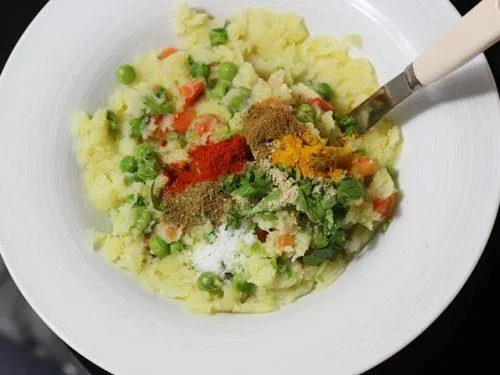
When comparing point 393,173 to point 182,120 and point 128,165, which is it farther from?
point 128,165

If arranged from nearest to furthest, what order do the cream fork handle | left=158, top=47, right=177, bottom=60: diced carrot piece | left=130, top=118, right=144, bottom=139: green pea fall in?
the cream fork handle < left=130, top=118, right=144, bottom=139: green pea < left=158, top=47, right=177, bottom=60: diced carrot piece

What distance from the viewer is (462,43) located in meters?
3.14

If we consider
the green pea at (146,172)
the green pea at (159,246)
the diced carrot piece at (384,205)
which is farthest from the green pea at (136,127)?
the diced carrot piece at (384,205)

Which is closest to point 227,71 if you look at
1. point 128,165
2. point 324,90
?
point 324,90

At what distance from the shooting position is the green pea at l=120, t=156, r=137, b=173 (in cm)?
379

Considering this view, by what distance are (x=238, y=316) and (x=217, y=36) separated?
1.64m

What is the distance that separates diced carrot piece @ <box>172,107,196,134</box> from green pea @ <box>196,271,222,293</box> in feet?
2.89

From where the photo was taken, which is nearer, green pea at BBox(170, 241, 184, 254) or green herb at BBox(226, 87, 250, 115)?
green pea at BBox(170, 241, 184, 254)

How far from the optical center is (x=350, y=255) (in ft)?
12.3

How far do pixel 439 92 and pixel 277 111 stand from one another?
0.87 m

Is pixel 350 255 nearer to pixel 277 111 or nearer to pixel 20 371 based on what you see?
pixel 277 111

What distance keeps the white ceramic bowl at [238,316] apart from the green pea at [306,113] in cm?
50

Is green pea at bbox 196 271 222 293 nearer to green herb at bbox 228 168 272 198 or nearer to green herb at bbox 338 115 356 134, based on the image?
green herb at bbox 228 168 272 198

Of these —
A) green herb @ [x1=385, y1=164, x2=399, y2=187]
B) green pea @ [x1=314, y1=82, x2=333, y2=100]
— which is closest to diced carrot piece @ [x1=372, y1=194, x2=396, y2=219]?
green herb @ [x1=385, y1=164, x2=399, y2=187]
